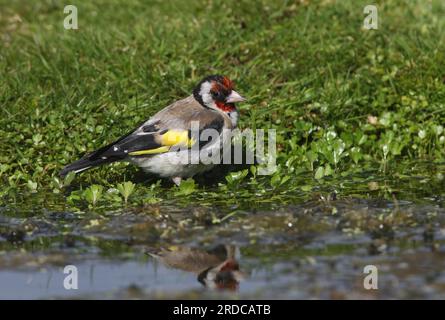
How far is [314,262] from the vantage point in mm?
5355

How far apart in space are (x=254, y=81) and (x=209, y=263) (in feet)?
12.4

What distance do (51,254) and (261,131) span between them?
3.00m

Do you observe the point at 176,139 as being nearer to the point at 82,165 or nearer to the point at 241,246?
the point at 82,165

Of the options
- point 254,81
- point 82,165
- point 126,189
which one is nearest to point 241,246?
point 126,189

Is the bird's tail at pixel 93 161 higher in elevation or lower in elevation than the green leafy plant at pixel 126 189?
higher

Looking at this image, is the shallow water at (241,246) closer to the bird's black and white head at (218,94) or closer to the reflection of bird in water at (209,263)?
the reflection of bird in water at (209,263)

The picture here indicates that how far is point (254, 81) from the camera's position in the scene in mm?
9016

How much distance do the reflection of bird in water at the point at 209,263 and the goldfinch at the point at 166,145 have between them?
66.8 inches

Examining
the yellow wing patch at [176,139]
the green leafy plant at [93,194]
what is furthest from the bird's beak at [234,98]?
the green leafy plant at [93,194]

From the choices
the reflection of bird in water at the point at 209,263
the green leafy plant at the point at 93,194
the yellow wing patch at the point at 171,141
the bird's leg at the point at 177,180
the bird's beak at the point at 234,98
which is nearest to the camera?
the reflection of bird in water at the point at 209,263

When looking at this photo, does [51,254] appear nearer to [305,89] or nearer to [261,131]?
[261,131]

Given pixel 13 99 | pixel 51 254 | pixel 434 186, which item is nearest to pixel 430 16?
pixel 434 186

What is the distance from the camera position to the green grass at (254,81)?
798cm
